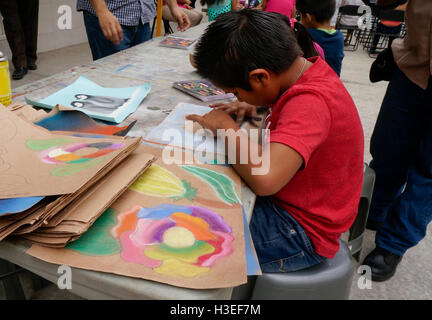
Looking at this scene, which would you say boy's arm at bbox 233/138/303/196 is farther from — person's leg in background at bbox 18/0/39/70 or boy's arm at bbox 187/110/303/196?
person's leg in background at bbox 18/0/39/70

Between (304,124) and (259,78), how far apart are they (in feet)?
0.58

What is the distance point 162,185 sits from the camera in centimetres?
64

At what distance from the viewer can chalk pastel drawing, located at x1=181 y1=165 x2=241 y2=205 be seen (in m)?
0.64

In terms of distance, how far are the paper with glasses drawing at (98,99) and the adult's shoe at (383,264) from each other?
3.81 ft

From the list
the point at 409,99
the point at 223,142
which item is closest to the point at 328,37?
the point at 409,99

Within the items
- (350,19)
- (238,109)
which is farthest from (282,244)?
(350,19)

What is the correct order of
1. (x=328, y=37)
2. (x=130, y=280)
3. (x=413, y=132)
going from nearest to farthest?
(x=130, y=280)
(x=413, y=132)
(x=328, y=37)

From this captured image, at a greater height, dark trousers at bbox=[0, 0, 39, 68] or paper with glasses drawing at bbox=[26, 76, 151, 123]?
paper with glasses drawing at bbox=[26, 76, 151, 123]

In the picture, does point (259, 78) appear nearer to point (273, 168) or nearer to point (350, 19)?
point (273, 168)

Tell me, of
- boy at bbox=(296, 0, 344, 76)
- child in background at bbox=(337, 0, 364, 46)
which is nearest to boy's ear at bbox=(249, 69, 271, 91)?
boy at bbox=(296, 0, 344, 76)

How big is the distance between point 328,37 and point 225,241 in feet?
5.74

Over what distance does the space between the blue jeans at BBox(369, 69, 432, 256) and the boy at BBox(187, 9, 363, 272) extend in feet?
2.00

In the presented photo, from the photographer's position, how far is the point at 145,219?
0.55 m
